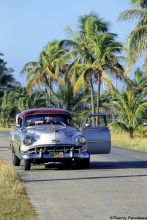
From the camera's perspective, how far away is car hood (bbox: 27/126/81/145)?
16484 millimetres

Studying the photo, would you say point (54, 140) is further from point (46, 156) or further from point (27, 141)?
point (27, 141)

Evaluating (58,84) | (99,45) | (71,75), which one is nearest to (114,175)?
(99,45)

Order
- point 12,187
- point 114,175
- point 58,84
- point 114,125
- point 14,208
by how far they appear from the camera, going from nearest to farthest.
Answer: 1. point 14,208
2. point 12,187
3. point 114,175
4. point 114,125
5. point 58,84

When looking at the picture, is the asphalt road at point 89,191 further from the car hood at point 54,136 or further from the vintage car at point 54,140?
the car hood at point 54,136

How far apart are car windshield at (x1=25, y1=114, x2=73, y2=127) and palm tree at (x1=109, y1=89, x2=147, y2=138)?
1920 cm

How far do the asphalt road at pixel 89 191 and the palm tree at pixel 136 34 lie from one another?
13206mm

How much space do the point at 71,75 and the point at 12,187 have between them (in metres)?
33.6

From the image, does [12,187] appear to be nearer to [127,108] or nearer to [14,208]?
[14,208]

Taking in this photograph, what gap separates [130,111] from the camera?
3828cm

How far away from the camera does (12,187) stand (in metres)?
12.7

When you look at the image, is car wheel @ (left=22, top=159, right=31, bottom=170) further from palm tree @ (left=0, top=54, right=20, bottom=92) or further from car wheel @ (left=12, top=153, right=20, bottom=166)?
palm tree @ (left=0, top=54, right=20, bottom=92)

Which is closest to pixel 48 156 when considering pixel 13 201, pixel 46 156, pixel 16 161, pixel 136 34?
pixel 46 156

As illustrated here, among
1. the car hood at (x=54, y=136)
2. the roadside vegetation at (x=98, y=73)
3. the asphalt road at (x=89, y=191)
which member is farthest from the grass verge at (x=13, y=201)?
the roadside vegetation at (x=98, y=73)

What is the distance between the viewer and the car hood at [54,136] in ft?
54.1
